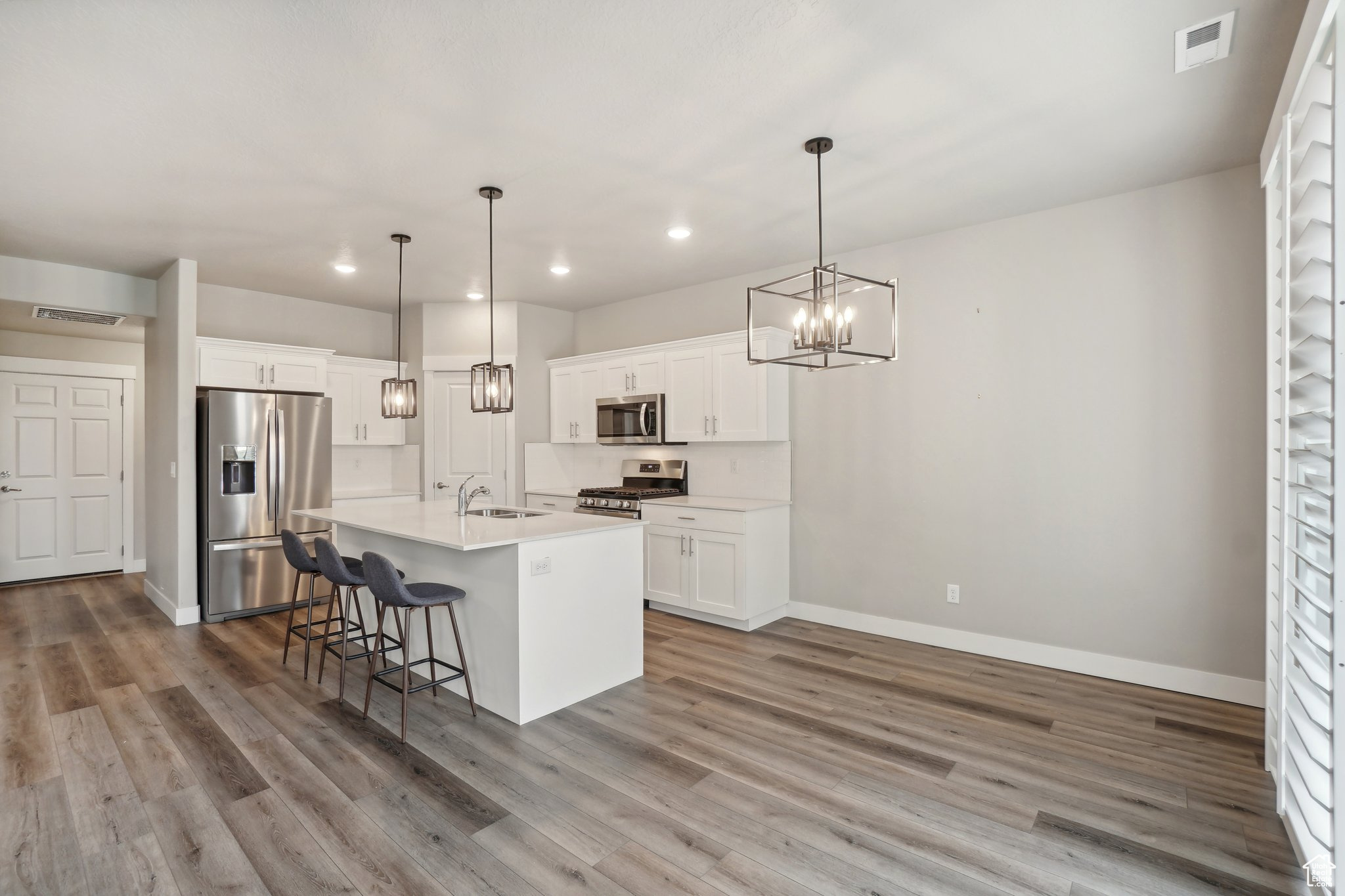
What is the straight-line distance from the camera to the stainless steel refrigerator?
4.96 metres

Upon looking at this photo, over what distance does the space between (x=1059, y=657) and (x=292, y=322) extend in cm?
651

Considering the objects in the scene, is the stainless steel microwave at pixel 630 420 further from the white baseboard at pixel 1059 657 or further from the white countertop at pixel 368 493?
the white countertop at pixel 368 493

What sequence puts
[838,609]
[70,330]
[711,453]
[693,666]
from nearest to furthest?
[693,666]
[838,609]
[711,453]
[70,330]

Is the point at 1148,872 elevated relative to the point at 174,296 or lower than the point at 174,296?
lower

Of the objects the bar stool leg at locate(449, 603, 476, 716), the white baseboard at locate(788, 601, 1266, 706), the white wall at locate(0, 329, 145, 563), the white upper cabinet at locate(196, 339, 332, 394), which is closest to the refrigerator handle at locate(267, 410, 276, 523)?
the white upper cabinet at locate(196, 339, 332, 394)

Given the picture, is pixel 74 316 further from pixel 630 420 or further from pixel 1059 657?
pixel 1059 657

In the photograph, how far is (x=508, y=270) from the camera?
202 inches

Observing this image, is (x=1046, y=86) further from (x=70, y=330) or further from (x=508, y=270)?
(x=70, y=330)

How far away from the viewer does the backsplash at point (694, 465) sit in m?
5.11

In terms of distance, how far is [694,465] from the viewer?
563 centimetres

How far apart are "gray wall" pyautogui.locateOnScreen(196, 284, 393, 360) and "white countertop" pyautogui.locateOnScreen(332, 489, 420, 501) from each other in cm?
131

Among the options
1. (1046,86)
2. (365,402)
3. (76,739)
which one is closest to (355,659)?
(76,739)

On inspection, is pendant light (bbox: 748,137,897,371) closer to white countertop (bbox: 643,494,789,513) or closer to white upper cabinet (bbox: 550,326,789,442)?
white upper cabinet (bbox: 550,326,789,442)

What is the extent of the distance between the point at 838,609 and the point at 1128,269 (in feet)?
8.91
